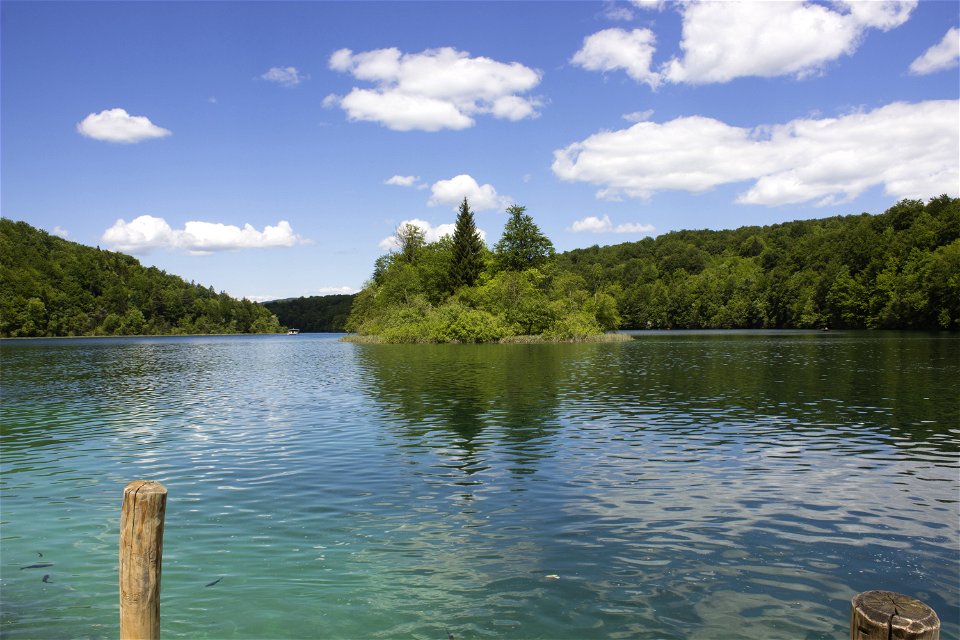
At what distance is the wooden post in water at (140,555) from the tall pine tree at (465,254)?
93603 millimetres

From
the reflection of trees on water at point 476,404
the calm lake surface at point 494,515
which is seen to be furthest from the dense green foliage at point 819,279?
the calm lake surface at point 494,515

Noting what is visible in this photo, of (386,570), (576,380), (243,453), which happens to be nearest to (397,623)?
(386,570)

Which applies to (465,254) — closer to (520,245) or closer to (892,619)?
(520,245)

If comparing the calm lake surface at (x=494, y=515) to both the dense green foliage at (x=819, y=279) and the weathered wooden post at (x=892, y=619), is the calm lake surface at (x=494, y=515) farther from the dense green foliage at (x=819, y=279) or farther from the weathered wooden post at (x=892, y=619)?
the dense green foliage at (x=819, y=279)

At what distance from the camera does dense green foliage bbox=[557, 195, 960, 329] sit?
10094 centimetres

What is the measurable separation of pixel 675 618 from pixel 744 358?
1735 inches

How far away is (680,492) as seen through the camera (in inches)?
478

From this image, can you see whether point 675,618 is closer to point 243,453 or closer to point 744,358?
point 243,453

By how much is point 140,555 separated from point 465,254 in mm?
95828

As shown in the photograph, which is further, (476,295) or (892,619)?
(476,295)

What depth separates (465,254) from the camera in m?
99.8

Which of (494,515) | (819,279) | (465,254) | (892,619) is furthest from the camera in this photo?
(819,279)

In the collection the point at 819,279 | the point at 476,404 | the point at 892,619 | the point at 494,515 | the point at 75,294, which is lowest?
the point at 494,515

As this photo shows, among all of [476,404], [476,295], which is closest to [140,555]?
[476,404]
